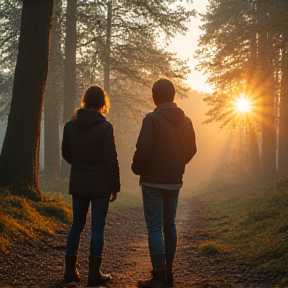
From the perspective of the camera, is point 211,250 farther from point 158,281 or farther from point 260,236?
point 158,281

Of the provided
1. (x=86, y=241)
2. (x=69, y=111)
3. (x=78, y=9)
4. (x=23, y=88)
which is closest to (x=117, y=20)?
(x=78, y=9)

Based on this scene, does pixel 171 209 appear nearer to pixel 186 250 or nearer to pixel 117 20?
pixel 186 250

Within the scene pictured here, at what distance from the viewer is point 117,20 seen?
18328mm

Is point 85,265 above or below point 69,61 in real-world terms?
below

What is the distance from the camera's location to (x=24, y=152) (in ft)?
29.7

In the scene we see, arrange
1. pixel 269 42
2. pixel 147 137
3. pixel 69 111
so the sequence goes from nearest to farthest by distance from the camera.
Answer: pixel 147 137, pixel 269 42, pixel 69 111

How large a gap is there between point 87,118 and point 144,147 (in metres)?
0.78

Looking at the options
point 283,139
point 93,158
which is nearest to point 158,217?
point 93,158

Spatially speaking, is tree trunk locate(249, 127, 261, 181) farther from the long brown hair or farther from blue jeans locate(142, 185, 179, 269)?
the long brown hair

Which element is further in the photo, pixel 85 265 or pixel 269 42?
pixel 269 42

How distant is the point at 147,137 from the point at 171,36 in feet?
41.7

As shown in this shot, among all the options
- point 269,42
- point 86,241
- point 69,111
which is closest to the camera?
point 86,241

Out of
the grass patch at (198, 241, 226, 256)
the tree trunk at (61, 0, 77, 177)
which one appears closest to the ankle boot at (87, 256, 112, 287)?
the grass patch at (198, 241, 226, 256)

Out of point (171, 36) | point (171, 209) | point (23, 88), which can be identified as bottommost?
point (171, 209)
